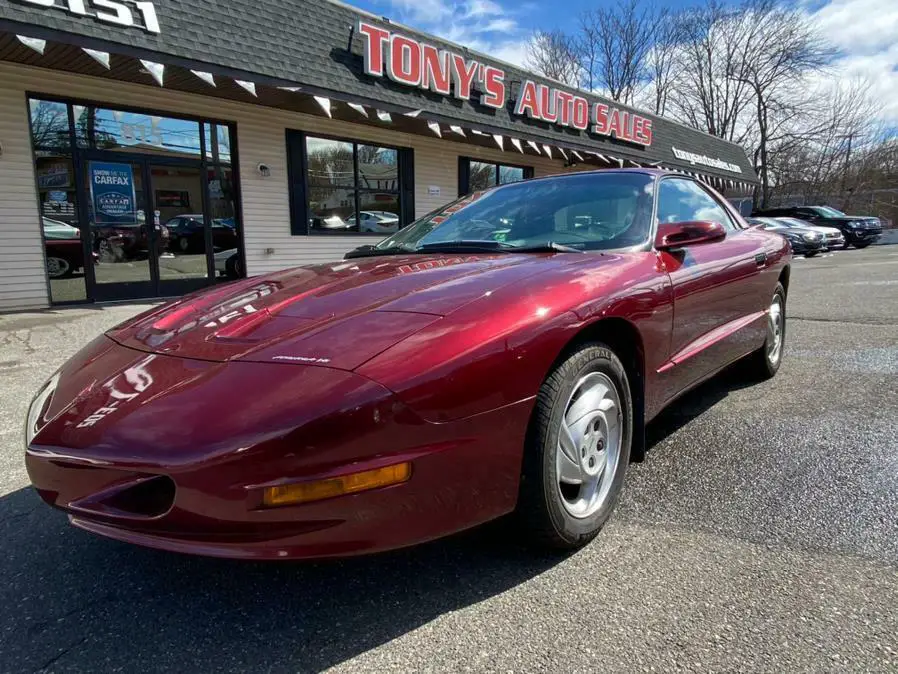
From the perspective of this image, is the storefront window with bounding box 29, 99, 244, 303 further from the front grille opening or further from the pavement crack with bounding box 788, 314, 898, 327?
the pavement crack with bounding box 788, 314, 898, 327

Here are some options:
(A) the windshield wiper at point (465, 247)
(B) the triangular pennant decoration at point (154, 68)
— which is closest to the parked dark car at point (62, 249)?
(B) the triangular pennant decoration at point (154, 68)

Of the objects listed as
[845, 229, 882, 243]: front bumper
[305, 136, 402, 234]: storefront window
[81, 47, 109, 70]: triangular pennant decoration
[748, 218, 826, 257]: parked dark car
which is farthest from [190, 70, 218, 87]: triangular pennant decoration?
[845, 229, 882, 243]: front bumper

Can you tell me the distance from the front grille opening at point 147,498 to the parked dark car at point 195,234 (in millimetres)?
8262

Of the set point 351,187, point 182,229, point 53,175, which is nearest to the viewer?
point 53,175

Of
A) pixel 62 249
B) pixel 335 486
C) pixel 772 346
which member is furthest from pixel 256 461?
pixel 62 249

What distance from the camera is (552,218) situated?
2.86 meters

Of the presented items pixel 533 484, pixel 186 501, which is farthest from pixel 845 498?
pixel 186 501

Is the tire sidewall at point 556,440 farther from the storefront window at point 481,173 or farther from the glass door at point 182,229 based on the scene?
the storefront window at point 481,173

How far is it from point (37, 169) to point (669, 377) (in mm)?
8381

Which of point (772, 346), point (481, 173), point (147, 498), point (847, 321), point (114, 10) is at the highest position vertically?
point (114, 10)

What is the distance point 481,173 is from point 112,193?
26.0ft

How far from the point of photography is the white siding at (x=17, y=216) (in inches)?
283

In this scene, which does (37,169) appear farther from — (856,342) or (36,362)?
(856,342)

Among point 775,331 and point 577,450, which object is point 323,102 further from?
point 577,450
